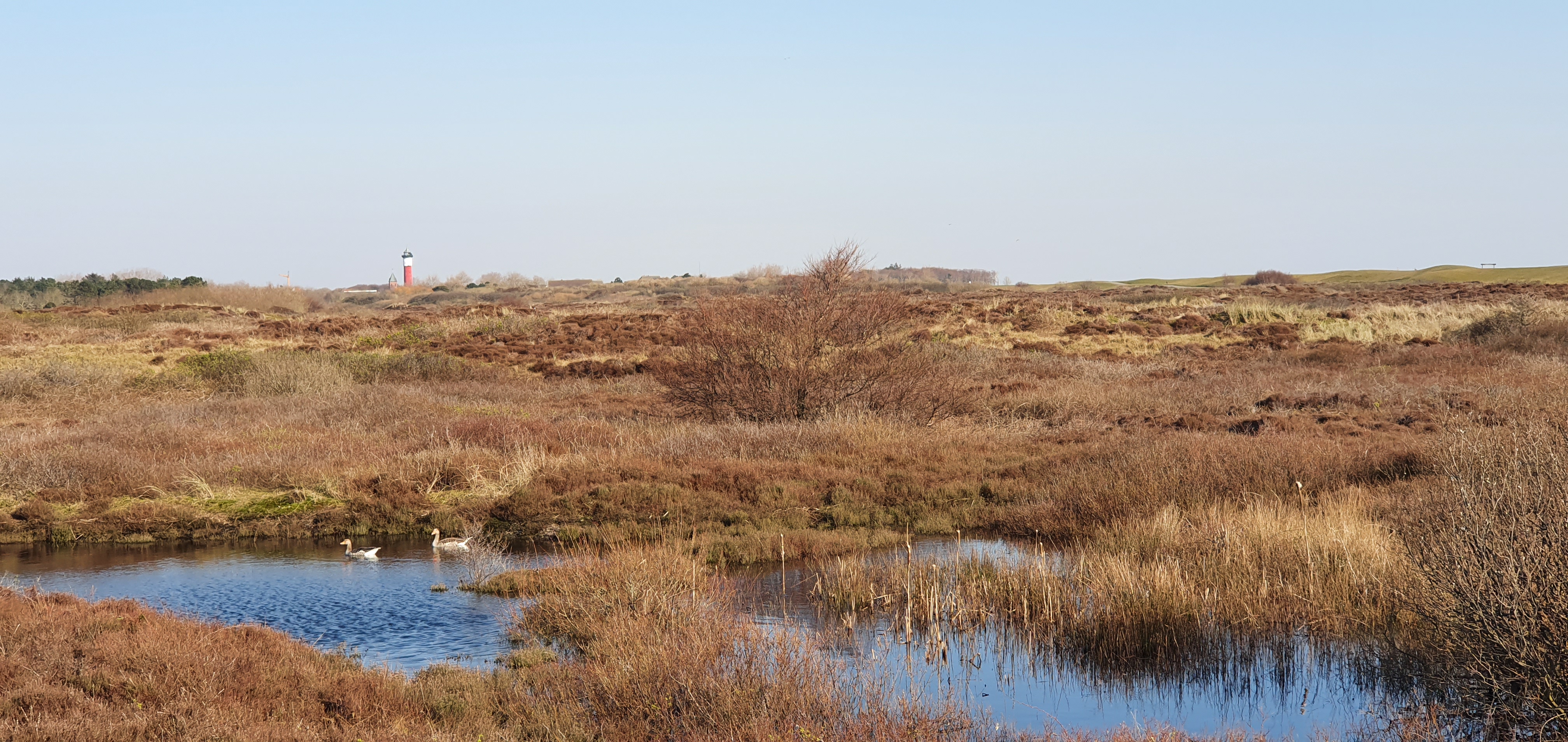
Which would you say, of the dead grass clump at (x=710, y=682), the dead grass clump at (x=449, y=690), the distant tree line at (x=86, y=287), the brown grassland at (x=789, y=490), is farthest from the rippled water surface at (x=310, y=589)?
the distant tree line at (x=86, y=287)

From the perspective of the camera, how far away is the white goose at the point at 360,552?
12453mm

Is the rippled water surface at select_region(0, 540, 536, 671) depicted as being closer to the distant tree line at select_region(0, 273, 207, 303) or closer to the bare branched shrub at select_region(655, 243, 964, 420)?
the bare branched shrub at select_region(655, 243, 964, 420)

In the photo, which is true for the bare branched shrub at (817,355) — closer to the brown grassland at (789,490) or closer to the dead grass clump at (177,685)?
the brown grassland at (789,490)

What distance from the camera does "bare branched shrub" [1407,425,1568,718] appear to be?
5.48m

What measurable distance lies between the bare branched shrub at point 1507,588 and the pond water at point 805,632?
2.74 feet

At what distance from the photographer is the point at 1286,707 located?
726 centimetres

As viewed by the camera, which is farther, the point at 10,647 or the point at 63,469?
the point at 63,469

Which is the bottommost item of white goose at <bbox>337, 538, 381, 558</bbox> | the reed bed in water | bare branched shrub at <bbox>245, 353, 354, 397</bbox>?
white goose at <bbox>337, 538, 381, 558</bbox>

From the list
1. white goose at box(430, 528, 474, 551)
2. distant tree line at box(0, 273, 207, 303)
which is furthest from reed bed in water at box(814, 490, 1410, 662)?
distant tree line at box(0, 273, 207, 303)

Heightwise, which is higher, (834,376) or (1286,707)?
(834,376)

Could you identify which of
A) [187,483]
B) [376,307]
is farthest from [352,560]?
[376,307]

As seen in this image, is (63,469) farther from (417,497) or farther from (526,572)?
(526,572)

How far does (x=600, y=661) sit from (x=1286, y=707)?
15.3ft

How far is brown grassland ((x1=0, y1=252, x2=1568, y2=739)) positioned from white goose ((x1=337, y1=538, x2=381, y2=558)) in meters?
1.17
